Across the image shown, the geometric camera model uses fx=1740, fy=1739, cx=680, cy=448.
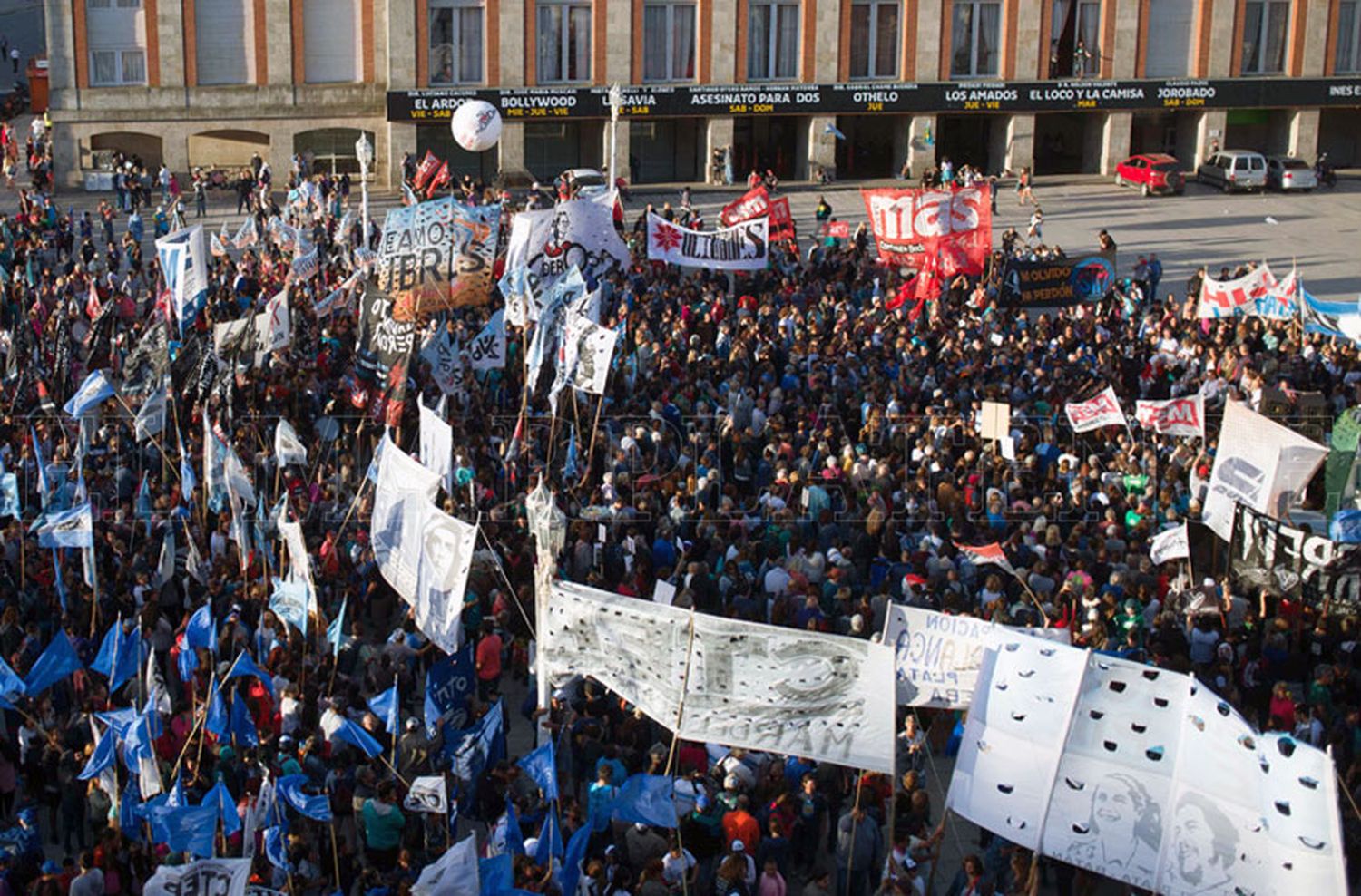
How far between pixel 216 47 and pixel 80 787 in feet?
122

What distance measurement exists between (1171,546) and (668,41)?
33929mm

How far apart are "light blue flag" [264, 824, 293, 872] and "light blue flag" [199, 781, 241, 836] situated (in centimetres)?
32

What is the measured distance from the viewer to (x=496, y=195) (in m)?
40.2

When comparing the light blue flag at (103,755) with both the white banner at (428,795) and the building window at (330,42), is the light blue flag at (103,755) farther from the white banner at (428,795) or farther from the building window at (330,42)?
the building window at (330,42)

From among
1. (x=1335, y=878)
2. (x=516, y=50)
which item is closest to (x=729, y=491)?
(x=1335, y=878)

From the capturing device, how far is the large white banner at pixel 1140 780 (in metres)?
10.6

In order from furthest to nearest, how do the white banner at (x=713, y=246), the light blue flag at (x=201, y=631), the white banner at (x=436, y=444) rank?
the white banner at (x=713, y=246) → the white banner at (x=436, y=444) → the light blue flag at (x=201, y=631)

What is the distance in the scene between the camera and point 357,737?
13.6 metres

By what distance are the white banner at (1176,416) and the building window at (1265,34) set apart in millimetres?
33517

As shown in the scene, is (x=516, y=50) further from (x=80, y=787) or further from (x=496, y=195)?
(x=80, y=787)

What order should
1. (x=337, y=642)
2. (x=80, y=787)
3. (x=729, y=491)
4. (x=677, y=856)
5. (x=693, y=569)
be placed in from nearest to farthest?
(x=677, y=856) → (x=80, y=787) → (x=337, y=642) → (x=693, y=569) → (x=729, y=491)

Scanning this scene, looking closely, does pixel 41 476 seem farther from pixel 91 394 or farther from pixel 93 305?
pixel 93 305

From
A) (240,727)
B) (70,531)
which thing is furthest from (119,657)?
(70,531)

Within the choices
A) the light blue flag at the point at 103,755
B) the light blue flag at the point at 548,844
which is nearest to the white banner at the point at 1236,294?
the light blue flag at the point at 548,844
